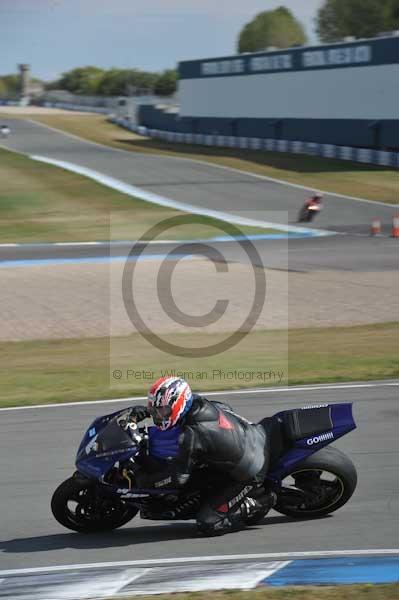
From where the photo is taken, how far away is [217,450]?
730cm

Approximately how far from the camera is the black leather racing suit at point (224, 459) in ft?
23.8

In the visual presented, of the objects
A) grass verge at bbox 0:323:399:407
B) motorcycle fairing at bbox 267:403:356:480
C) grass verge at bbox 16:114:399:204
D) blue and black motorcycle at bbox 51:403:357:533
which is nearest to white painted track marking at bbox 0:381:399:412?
grass verge at bbox 0:323:399:407

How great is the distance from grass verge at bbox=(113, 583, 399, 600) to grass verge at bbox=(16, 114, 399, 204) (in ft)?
116

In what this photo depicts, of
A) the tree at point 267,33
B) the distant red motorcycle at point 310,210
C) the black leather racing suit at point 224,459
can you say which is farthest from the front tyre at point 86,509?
the tree at point 267,33

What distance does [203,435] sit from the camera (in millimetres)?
7227

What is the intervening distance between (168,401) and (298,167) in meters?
46.6

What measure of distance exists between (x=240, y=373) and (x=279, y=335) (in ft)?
9.83

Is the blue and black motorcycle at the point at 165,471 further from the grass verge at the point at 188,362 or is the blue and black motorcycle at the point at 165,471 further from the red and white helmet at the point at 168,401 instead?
the grass verge at the point at 188,362

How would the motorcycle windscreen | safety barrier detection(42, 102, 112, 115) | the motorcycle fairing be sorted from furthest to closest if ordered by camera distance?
safety barrier detection(42, 102, 112, 115)
the motorcycle fairing
the motorcycle windscreen

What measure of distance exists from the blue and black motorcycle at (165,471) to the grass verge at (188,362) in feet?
A: 16.9

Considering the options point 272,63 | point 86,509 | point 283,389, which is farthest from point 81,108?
point 86,509

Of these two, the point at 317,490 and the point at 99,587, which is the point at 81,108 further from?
the point at 99,587

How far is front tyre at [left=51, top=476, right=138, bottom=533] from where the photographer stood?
7.54 m

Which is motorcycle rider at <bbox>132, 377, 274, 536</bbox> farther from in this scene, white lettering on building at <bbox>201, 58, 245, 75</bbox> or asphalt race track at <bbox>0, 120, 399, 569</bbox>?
white lettering on building at <bbox>201, 58, 245, 75</bbox>
